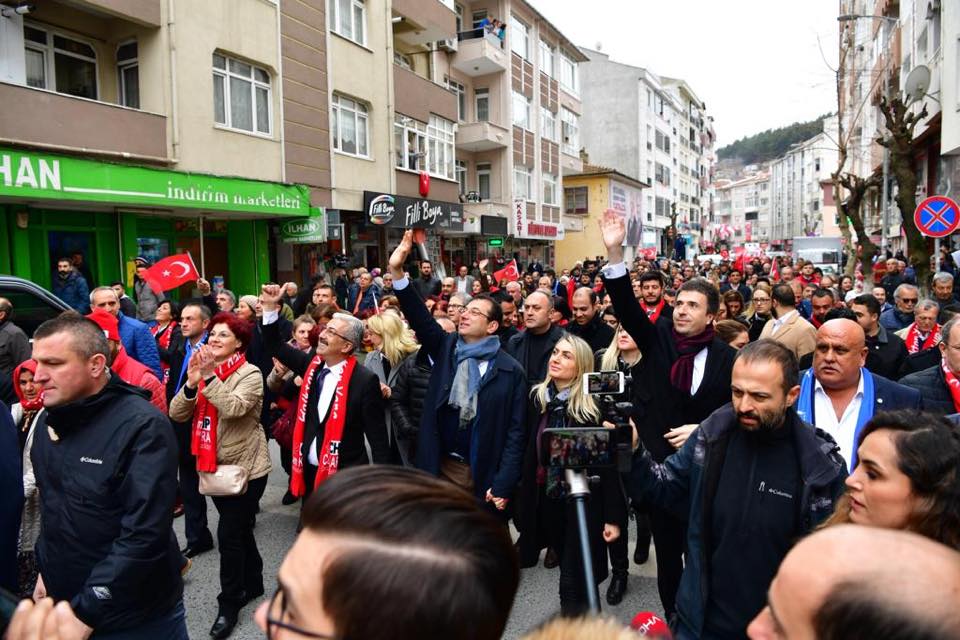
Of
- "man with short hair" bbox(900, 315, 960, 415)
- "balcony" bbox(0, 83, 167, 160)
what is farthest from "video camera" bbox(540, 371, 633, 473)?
"balcony" bbox(0, 83, 167, 160)

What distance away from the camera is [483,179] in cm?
3225

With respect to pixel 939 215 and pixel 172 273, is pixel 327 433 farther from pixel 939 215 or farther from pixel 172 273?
pixel 939 215

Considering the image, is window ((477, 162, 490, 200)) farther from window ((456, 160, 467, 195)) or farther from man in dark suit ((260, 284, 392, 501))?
man in dark suit ((260, 284, 392, 501))

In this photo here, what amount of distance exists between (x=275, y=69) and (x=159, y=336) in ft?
37.0

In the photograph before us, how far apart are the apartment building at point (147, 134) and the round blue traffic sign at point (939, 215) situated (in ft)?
43.2

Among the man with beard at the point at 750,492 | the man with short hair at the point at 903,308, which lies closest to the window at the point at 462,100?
the man with short hair at the point at 903,308

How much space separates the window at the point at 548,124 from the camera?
35.2 m

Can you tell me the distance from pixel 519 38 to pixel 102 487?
33057 millimetres

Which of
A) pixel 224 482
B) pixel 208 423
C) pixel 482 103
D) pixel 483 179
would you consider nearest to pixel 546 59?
pixel 482 103

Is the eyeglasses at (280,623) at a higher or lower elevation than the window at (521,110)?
lower

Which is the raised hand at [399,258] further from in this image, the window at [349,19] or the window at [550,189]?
the window at [550,189]

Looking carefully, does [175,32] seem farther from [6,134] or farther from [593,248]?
[593,248]

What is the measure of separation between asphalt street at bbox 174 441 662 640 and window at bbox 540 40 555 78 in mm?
32952

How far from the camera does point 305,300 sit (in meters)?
10.8
